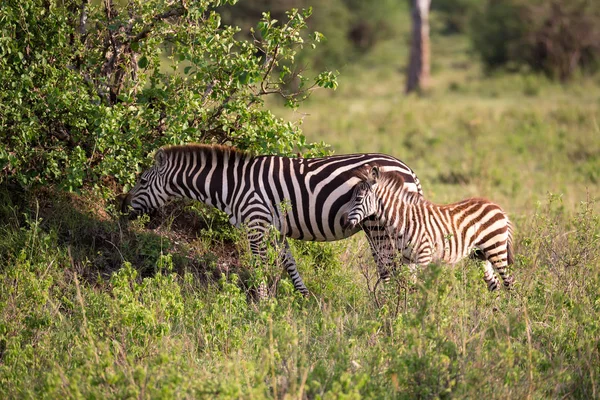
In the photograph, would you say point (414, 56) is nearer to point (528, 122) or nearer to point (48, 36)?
point (528, 122)

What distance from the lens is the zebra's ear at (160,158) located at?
6.95 metres

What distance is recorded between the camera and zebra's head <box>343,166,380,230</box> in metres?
6.09

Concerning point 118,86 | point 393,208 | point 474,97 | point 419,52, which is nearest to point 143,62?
point 118,86

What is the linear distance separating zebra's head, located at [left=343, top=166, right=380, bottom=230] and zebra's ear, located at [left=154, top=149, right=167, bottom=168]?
183 cm

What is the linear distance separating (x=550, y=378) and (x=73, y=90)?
15.5 ft

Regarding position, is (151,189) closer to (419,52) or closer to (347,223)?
(347,223)

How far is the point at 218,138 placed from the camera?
25.3 ft

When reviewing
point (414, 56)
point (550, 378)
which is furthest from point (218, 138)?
point (414, 56)

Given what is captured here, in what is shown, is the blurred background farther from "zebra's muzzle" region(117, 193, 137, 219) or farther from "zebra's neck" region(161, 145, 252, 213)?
"zebra's muzzle" region(117, 193, 137, 219)

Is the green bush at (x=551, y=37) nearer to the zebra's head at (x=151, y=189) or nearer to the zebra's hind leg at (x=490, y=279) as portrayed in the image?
the zebra's hind leg at (x=490, y=279)

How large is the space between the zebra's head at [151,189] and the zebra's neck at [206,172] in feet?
0.22

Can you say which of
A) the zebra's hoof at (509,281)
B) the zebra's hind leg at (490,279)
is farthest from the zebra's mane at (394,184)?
the zebra's hoof at (509,281)

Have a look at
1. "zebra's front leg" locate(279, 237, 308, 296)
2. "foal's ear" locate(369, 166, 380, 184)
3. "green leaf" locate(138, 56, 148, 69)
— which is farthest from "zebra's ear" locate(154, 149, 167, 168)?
"foal's ear" locate(369, 166, 380, 184)

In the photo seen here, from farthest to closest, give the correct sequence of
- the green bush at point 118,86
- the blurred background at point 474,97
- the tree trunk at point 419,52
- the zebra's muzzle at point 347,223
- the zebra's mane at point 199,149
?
the tree trunk at point 419,52
the blurred background at point 474,97
the zebra's mane at point 199,149
the green bush at point 118,86
the zebra's muzzle at point 347,223
